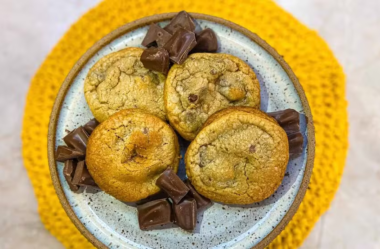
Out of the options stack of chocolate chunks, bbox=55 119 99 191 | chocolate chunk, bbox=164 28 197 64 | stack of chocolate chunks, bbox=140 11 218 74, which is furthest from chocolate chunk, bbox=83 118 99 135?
chocolate chunk, bbox=164 28 197 64

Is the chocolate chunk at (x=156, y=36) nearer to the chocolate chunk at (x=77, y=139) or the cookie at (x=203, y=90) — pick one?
the cookie at (x=203, y=90)

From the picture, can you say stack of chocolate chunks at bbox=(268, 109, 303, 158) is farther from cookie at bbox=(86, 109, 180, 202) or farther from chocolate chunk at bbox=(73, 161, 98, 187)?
chocolate chunk at bbox=(73, 161, 98, 187)

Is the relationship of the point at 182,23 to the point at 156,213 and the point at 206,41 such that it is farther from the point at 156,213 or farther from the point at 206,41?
the point at 156,213

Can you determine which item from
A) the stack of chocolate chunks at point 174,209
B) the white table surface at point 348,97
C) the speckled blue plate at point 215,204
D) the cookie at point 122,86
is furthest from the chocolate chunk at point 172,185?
the white table surface at point 348,97

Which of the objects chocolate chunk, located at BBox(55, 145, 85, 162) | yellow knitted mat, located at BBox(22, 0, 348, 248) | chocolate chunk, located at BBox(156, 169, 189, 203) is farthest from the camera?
yellow knitted mat, located at BBox(22, 0, 348, 248)

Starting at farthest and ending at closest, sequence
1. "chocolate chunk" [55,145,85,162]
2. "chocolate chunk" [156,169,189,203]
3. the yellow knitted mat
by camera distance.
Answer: the yellow knitted mat → "chocolate chunk" [55,145,85,162] → "chocolate chunk" [156,169,189,203]

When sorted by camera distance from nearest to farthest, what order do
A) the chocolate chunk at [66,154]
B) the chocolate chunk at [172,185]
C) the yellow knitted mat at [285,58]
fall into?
1. the chocolate chunk at [172,185]
2. the chocolate chunk at [66,154]
3. the yellow knitted mat at [285,58]
